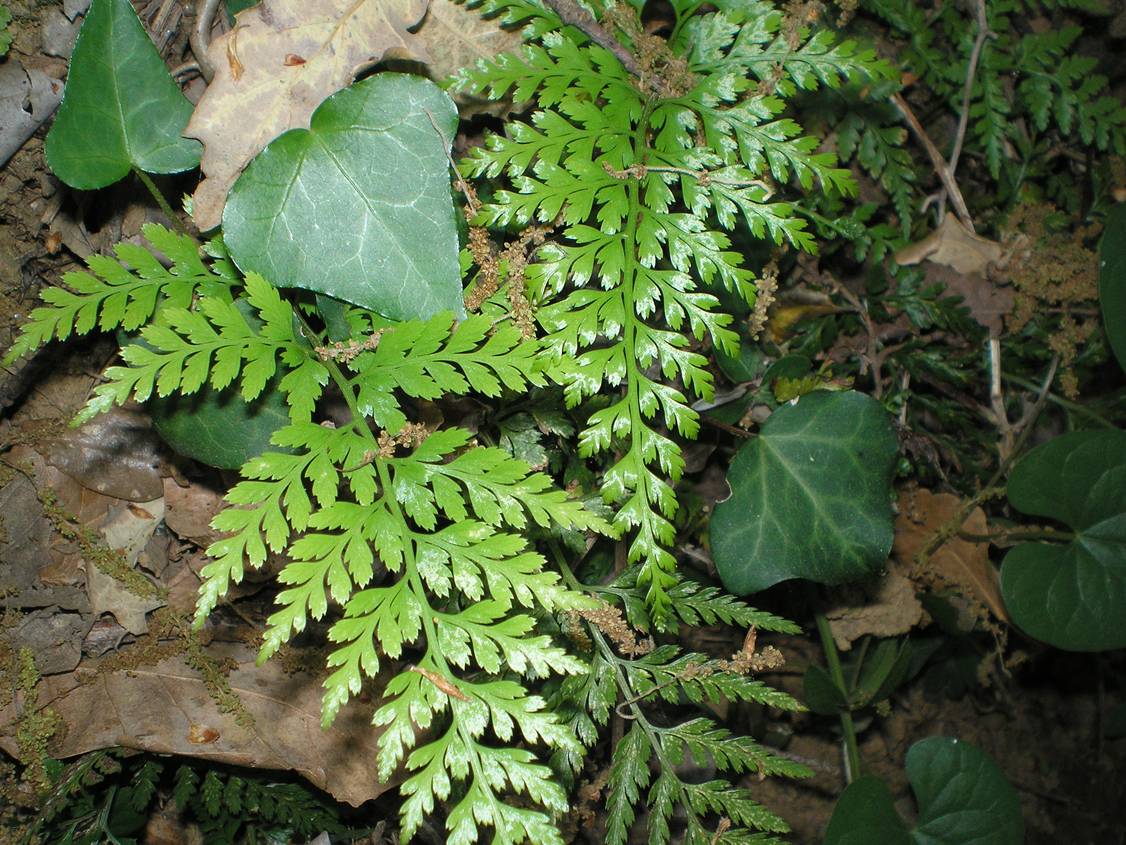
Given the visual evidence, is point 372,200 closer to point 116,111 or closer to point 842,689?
point 116,111

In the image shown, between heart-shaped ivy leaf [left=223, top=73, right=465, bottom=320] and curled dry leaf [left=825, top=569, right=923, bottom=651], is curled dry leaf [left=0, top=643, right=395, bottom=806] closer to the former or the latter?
heart-shaped ivy leaf [left=223, top=73, right=465, bottom=320]

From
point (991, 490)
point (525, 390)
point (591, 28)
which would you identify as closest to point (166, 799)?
point (525, 390)

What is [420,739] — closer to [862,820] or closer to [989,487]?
[862,820]

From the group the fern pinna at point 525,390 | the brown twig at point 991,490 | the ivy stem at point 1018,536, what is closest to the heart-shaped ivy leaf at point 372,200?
the fern pinna at point 525,390

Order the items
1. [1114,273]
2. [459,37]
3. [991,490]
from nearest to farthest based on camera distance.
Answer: [459,37], [1114,273], [991,490]

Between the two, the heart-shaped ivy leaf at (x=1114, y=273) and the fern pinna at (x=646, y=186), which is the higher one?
the fern pinna at (x=646, y=186)

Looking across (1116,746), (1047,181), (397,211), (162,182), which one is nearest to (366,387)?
(397,211)

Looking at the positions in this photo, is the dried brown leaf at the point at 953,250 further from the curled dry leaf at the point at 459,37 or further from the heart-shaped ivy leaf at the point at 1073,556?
the curled dry leaf at the point at 459,37

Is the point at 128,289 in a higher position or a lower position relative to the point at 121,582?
higher
